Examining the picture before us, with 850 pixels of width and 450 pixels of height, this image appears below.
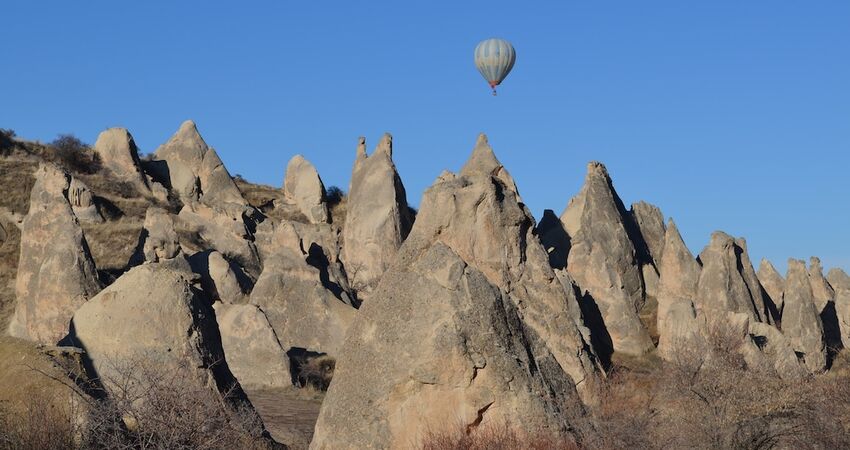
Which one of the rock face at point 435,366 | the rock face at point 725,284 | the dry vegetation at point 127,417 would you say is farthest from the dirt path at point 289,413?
the rock face at point 725,284

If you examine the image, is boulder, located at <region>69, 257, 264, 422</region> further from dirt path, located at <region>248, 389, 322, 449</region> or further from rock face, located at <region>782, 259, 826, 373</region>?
rock face, located at <region>782, 259, 826, 373</region>

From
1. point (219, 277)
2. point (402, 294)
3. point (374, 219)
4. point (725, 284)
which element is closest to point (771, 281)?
point (725, 284)

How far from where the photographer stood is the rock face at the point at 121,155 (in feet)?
134

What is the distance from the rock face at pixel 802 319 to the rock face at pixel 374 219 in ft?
35.0

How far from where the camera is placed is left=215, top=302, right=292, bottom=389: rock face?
744 inches

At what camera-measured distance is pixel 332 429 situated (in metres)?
9.20

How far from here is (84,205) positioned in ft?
114

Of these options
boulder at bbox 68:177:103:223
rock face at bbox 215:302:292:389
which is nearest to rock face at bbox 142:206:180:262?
boulder at bbox 68:177:103:223

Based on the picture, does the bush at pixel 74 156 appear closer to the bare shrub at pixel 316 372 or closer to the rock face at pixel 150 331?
the bare shrub at pixel 316 372

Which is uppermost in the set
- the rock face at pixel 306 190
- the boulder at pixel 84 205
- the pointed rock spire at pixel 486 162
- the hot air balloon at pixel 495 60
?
the hot air balloon at pixel 495 60

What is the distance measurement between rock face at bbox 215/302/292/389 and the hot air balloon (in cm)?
2662

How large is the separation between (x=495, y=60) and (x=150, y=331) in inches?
1371

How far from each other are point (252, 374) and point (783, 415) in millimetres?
8798

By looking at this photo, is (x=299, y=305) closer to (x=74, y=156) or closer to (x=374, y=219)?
(x=374, y=219)
